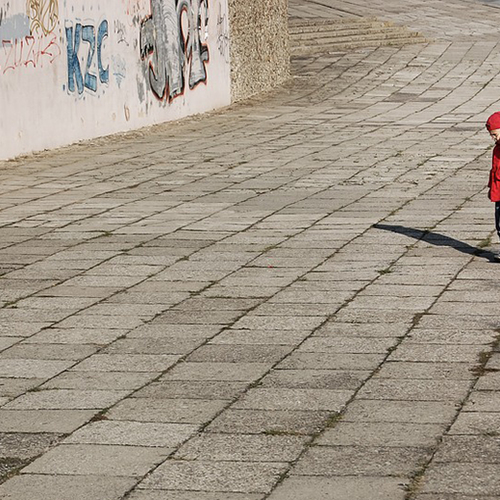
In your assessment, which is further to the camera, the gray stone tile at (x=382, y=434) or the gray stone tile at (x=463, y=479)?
the gray stone tile at (x=382, y=434)

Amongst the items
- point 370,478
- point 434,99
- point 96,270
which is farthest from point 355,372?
point 434,99

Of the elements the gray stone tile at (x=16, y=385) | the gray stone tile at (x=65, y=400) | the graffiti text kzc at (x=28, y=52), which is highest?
the graffiti text kzc at (x=28, y=52)

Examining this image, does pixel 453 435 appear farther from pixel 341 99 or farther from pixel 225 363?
pixel 341 99

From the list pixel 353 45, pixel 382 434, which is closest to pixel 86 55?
pixel 353 45

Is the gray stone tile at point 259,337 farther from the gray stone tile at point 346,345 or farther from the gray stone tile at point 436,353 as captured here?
the gray stone tile at point 436,353

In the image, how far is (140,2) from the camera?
1892 cm

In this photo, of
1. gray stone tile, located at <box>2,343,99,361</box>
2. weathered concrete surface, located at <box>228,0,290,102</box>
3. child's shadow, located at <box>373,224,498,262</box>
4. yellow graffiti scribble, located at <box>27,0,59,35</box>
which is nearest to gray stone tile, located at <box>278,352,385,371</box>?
gray stone tile, located at <box>2,343,99,361</box>

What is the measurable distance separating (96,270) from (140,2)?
411 inches

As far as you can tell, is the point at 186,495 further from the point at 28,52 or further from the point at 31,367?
the point at 28,52

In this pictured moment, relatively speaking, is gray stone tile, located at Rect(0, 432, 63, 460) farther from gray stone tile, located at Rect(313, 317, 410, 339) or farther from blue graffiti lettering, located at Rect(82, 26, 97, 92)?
blue graffiti lettering, located at Rect(82, 26, 97, 92)

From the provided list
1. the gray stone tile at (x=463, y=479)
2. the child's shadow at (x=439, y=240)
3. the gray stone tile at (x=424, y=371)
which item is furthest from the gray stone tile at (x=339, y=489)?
the child's shadow at (x=439, y=240)

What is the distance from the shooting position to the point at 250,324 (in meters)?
7.59

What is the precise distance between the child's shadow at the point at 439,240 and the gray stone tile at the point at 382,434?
403 cm

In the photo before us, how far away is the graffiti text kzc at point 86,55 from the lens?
16.9m
